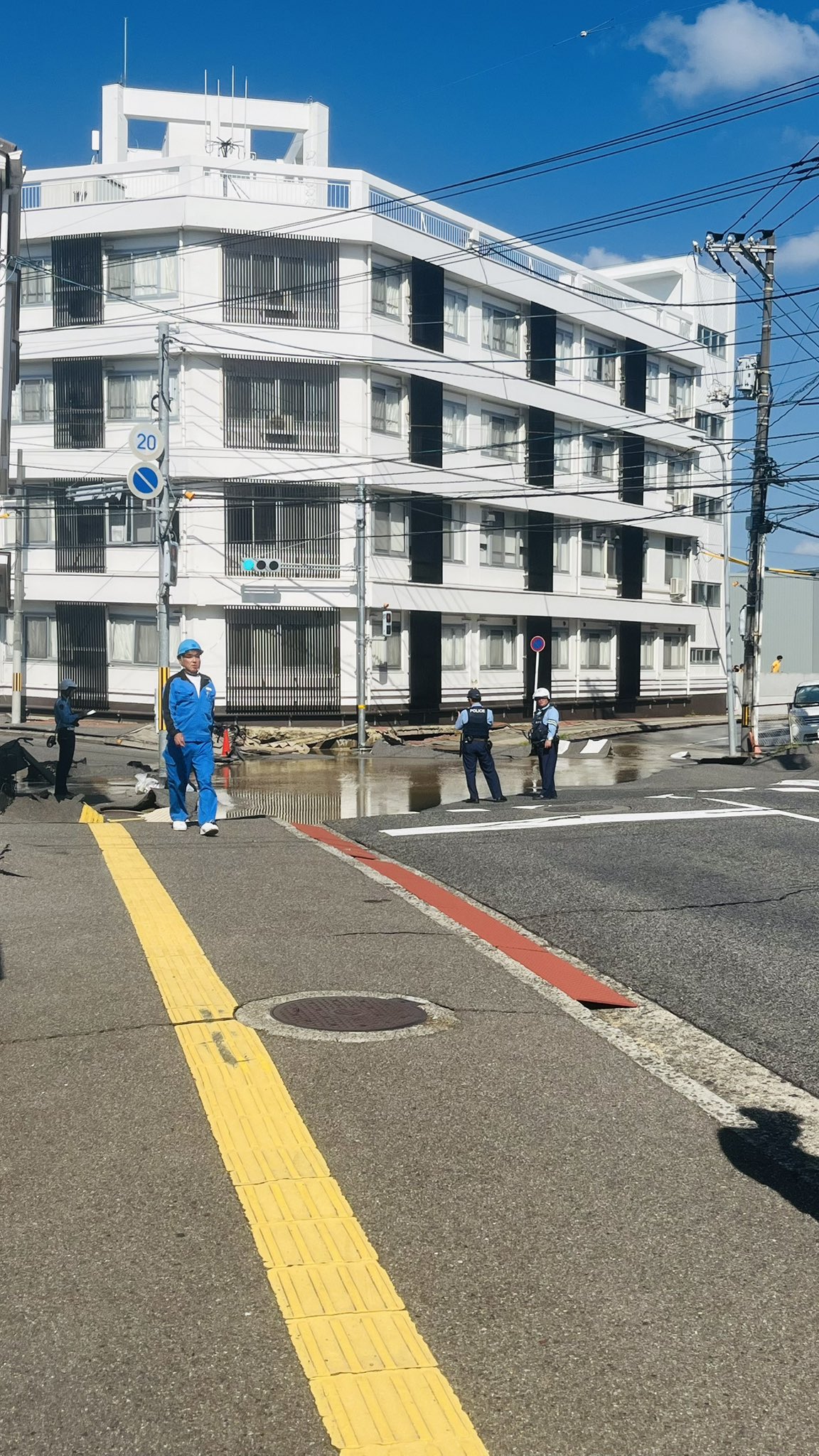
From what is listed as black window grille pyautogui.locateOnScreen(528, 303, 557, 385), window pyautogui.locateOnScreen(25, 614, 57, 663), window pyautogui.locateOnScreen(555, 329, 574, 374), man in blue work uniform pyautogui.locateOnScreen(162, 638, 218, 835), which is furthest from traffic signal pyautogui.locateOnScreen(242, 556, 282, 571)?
man in blue work uniform pyautogui.locateOnScreen(162, 638, 218, 835)

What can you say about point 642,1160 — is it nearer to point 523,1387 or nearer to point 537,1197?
point 537,1197

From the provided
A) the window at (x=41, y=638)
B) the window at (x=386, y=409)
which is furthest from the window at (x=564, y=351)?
the window at (x=41, y=638)

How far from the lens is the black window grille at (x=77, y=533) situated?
1502 inches

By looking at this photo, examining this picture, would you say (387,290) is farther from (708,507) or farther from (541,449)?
(708,507)

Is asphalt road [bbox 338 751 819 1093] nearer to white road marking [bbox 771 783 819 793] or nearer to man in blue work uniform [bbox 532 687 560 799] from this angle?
white road marking [bbox 771 783 819 793]

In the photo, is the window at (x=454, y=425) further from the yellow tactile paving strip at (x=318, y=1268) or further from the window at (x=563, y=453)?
the yellow tactile paving strip at (x=318, y=1268)

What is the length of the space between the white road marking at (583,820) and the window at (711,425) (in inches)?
1742

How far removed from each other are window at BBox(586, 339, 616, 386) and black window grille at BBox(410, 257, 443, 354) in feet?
29.5

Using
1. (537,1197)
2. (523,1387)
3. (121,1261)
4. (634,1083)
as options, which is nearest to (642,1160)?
(537,1197)

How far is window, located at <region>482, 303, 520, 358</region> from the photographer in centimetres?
4331

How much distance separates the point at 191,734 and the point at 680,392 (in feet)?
155

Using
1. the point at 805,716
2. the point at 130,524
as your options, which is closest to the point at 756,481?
the point at 805,716

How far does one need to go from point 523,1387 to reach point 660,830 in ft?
32.7

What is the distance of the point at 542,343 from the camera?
4572 centimetres
